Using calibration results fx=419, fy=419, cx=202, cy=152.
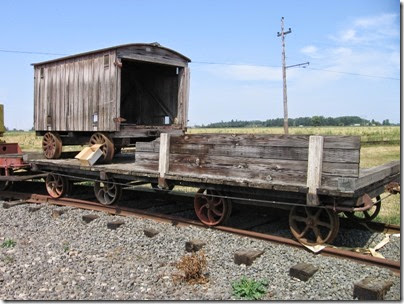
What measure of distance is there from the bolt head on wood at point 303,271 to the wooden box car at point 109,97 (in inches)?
225

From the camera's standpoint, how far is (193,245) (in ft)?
20.4

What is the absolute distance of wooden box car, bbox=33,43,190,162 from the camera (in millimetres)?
9688

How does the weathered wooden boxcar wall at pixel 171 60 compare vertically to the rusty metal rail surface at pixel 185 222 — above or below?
above

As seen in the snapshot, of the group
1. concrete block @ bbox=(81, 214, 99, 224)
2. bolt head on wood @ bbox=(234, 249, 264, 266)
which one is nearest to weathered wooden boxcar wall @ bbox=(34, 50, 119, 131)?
concrete block @ bbox=(81, 214, 99, 224)

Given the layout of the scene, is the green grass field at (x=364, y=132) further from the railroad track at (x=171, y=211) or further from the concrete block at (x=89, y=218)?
the concrete block at (x=89, y=218)

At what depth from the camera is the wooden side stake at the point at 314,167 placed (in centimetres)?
571

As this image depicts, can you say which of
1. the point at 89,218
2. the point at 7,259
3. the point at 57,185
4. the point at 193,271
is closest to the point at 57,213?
the point at 89,218

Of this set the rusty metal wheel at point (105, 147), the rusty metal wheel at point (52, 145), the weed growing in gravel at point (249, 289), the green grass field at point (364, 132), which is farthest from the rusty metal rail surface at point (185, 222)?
the green grass field at point (364, 132)

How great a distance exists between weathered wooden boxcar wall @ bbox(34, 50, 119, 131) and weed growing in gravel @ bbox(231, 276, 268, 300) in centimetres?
566

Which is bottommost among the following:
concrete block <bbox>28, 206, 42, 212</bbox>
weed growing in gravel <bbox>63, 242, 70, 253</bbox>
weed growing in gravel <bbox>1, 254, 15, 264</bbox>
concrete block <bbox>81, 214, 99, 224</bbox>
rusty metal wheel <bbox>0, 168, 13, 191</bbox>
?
weed growing in gravel <bbox>1, 254, 15, 264</bbox>

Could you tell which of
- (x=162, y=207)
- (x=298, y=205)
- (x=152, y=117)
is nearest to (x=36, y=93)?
(x=152, y=117)

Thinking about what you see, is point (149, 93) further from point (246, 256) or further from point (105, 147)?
point (246, 256)

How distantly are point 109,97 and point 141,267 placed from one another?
16.4 feet

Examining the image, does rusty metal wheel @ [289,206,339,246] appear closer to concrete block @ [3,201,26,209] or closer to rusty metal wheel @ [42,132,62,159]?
concrete block @ [3,201,26,209]
